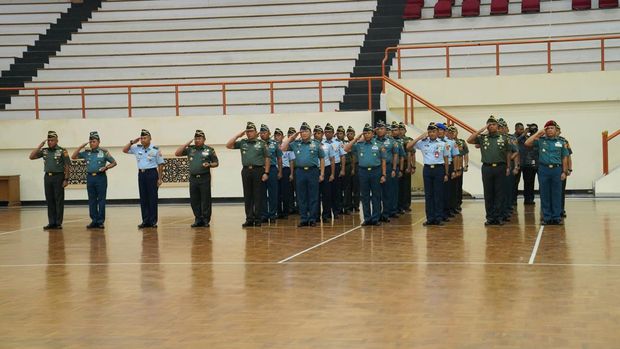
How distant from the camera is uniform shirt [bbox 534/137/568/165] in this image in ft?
51.0

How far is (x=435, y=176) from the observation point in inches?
642

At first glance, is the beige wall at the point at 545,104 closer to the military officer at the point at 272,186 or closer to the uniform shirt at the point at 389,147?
the uniform shirt at the point at 389,147

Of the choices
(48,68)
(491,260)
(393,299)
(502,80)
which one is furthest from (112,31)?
(393,299)

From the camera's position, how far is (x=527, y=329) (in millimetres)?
7281

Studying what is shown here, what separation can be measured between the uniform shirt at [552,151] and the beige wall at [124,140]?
30.7ft

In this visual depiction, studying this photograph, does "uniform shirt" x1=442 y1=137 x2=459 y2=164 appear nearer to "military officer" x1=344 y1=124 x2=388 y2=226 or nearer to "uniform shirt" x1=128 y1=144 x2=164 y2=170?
"military officer" x1=344 y1=124 x2=388 y2=226

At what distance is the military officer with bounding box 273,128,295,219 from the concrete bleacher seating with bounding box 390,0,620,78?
8266mm

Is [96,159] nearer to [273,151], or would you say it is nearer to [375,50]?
[273,151]

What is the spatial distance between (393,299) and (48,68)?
22.2 metres

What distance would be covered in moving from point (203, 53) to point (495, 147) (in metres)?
15.0

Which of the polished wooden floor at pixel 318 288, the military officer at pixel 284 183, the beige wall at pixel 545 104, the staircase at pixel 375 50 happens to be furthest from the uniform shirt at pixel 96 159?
the staircase at pixel 375 50

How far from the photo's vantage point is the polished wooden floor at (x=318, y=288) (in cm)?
729

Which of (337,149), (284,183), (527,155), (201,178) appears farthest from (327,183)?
(527,155)

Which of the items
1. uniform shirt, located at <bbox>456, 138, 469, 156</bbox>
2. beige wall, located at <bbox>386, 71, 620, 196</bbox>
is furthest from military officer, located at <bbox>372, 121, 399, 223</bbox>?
beige wall, located at <bbox>386, 71, 620, 196</bbox>
